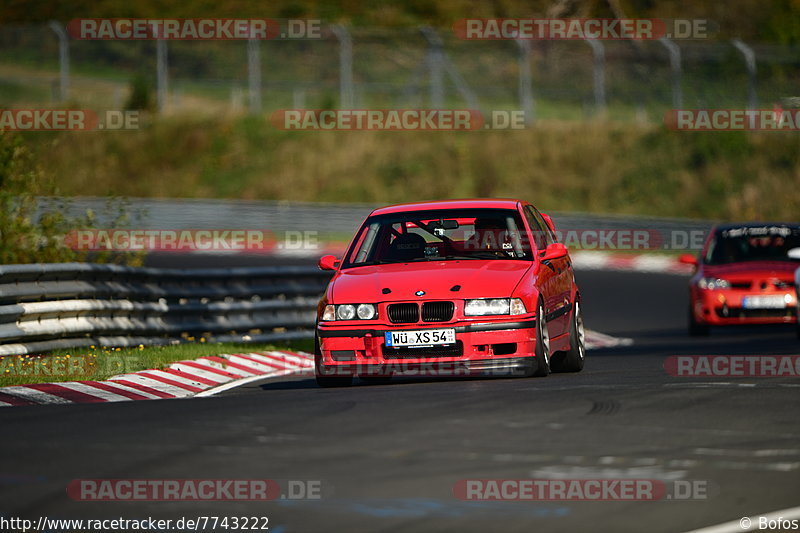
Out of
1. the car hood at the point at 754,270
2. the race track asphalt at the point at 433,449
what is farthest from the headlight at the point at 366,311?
the car hood at the point at 754,270

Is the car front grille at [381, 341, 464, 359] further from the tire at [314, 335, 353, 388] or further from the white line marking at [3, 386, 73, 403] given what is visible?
the white line marking at [3, 386, 73, 403]

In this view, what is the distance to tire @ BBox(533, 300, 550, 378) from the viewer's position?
11664mm

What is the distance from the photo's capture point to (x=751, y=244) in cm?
2000

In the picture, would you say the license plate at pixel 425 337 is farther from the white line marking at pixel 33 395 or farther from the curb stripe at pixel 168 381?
→ the white line marking at pixel 33 395

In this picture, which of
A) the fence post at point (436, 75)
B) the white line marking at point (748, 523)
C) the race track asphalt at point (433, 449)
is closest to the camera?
the white line marking at point (748, 523)

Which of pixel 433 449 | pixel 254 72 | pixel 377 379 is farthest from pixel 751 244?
pixel 254 72

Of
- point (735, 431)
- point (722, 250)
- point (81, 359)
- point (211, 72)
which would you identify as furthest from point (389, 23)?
point (735, 431)

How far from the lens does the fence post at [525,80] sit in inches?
1533

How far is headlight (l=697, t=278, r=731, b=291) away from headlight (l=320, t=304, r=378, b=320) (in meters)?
8.69

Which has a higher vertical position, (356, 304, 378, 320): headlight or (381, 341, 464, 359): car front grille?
(356, 304, 378, 320): headlight

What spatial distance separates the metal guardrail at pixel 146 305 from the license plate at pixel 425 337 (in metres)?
4.12

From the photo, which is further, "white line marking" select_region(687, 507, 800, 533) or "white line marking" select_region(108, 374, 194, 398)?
"white line marking" select_region(108, 374, 194, 398)

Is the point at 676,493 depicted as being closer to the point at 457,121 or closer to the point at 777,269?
the point at 777,269

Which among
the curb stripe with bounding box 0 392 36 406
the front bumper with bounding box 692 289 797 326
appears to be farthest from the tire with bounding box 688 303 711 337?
the curb stripe with bounding box 0 392 36 406
